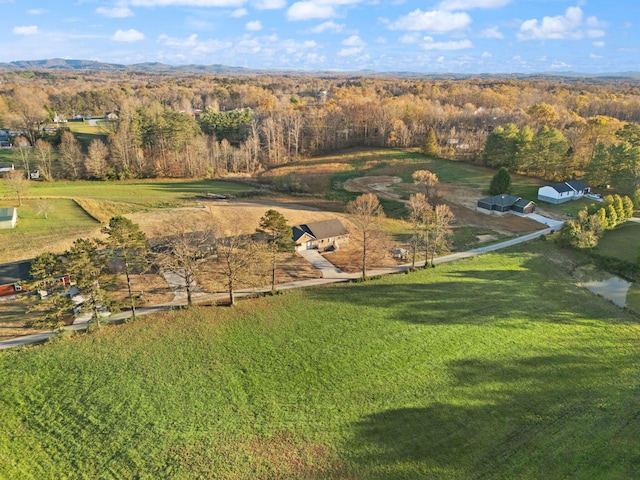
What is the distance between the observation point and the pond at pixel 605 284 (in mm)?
32344

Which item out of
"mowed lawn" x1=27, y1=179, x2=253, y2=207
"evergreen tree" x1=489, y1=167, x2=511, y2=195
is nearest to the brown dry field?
"evergreen tree" x1=489, y1=167, x2=511, y2=195

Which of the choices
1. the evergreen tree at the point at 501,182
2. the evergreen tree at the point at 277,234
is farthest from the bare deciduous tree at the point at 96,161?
the evergreen tree at the point at 501,182

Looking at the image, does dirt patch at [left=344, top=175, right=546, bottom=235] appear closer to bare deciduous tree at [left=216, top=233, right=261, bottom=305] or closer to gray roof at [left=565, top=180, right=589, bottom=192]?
gray roof at [left=565, top=180, right=589, bottom=192]

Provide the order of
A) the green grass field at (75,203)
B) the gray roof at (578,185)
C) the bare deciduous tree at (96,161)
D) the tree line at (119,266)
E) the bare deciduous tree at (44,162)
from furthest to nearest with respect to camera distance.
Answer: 1. the bare deciduous tree at (96,161)
2. the bare deciduous tree at (44,162)
3. the gray roof at (578,185)
4. the green grass field at (75,203)
5. the tree line at (119,266)

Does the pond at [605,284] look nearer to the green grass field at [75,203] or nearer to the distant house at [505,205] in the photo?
the distant house at [505,205]

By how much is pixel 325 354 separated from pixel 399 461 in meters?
7.93

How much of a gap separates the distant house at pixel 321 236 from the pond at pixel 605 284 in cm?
2175

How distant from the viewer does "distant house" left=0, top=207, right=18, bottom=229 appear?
3741cm

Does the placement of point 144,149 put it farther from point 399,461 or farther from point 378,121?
point 399,461

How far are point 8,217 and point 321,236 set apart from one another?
29.8 meters

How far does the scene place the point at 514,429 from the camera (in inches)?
739

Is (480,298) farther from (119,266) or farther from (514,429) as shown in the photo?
(119,266)

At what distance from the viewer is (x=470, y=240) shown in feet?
143

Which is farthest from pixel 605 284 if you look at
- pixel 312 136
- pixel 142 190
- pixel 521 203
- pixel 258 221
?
pixel 312 136
